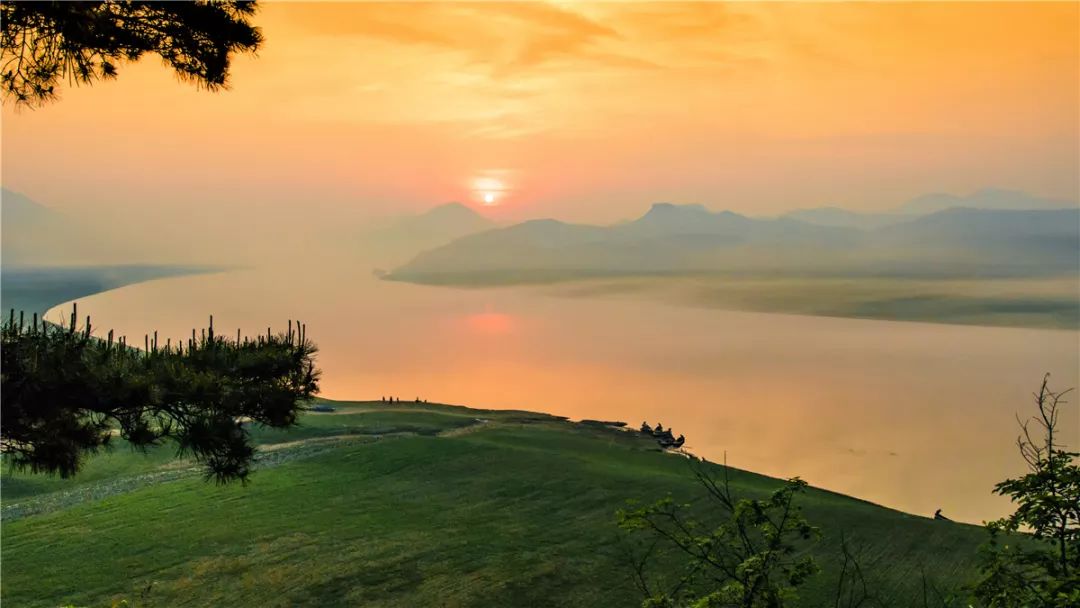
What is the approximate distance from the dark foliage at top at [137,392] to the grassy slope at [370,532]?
7.41 meters

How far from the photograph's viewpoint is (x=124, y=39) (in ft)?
31.0

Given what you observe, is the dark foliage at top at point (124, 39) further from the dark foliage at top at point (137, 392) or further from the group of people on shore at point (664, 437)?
the group of people on shore at point (664, 437)

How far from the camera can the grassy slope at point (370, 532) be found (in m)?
17.1

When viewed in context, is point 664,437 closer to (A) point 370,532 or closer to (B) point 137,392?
(A) point 370,532

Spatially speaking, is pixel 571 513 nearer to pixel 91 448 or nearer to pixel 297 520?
pixel 297 520

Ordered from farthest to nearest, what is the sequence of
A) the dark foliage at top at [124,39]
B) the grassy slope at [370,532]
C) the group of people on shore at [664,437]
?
the group of people on shore at [664,437] → the grassy slope at [370,532] → the dark foliage at top at [124,39]

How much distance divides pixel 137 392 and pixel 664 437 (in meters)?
39.3

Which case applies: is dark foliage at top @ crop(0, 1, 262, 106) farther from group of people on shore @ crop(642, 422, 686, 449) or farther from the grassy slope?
group of people on shore @ crop(642, 422, 686, 449)

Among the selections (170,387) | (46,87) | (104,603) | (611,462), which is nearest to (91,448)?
(170,387)

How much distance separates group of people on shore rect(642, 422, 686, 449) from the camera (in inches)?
1746

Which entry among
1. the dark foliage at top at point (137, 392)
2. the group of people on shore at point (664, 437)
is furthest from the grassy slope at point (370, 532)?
the group of people on shore at point (664, 437)

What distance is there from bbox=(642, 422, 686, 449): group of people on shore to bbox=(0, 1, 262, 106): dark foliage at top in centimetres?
3755

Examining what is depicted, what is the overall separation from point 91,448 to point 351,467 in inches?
758

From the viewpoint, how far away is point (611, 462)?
33688 millimetres
